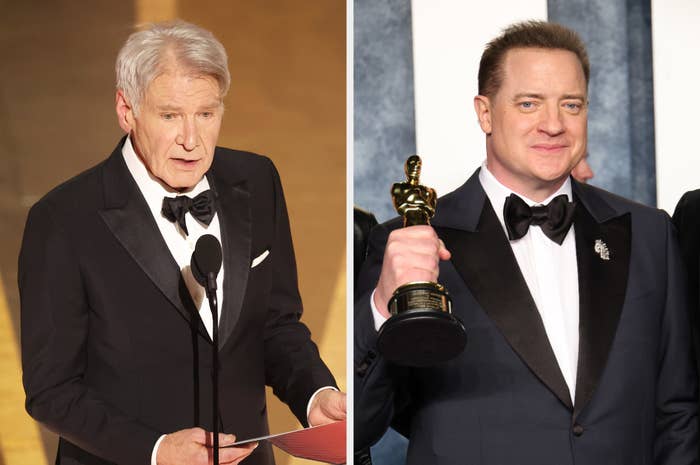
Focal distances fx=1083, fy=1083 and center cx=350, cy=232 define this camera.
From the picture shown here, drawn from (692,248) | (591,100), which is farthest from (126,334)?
(692,248)

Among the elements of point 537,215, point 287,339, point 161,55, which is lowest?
point 287,339

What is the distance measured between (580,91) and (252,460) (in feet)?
5.08

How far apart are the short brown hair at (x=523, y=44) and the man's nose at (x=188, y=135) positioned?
36.6 inches

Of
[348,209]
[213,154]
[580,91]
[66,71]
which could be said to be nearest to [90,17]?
[66,71]

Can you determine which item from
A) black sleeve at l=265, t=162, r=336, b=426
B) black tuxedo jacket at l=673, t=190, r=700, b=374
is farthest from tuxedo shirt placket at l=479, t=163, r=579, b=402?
black sleeve at l=265, t=162, r=336, b=426

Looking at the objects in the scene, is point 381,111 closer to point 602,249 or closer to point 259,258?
point 259,258

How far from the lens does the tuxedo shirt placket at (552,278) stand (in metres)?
3.32

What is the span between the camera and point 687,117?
360 centimetres

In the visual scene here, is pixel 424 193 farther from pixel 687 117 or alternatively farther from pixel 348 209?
pixel 687 117

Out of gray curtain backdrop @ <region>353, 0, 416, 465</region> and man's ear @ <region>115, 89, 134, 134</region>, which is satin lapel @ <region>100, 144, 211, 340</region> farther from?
gray curtain backdrop @ <region>353, 0, 416, 465</region>

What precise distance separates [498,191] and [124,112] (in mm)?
1195

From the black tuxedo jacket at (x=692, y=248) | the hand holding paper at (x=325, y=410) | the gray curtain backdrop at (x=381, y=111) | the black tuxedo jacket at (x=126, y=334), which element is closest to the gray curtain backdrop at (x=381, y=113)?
the gray curtain backdrop at (x=381, y=111)

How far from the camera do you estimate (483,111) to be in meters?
3.50

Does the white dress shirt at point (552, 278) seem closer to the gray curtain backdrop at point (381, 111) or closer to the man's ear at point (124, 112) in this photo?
the gray curtain backdrop at point (381, 111)
